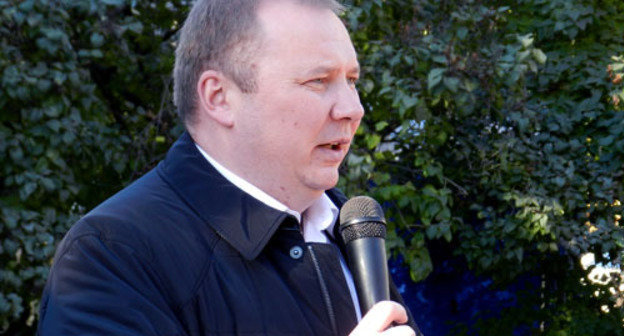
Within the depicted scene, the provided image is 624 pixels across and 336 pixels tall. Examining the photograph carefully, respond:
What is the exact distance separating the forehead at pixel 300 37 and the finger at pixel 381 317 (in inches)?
22.1

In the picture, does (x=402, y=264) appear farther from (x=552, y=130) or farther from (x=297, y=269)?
(x=297, y=269)

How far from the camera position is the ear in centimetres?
190

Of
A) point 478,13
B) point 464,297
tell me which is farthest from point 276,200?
point 464,297

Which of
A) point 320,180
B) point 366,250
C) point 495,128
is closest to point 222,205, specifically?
point 320,180

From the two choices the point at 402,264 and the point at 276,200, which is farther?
the point at 402,264

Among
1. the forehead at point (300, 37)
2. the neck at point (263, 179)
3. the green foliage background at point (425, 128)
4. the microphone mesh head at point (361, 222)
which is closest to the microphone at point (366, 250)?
the microphone mesh head at point (361, 222)

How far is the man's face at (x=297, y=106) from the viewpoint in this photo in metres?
1.84

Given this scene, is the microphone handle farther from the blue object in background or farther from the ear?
the blue object in background

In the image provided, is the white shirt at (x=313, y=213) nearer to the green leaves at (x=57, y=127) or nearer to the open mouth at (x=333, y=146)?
the open mouth at (x=333, y=146)

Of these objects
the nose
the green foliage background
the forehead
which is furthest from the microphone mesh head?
the green foliage background

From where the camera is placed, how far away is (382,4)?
4.79 m

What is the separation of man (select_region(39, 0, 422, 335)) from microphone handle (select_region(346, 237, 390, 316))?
7 cm

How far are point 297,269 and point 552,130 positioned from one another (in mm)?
3500

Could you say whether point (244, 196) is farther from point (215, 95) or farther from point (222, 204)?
point (215, 95)
